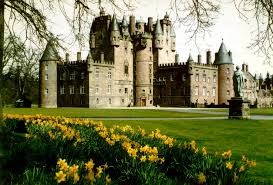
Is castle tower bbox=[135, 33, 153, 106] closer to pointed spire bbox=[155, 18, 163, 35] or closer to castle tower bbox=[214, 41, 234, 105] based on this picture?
pointed spire bbox=[155, 18, 163, 35]

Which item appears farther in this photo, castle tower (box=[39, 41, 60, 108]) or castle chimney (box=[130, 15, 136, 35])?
castle chimney (box=[130, 15, 136, 35])

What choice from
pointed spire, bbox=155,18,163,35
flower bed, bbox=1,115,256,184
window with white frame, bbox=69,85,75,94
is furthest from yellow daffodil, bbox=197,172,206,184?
pointed spire, bbox=155,18,163,35

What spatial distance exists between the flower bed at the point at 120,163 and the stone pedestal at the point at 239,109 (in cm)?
2106

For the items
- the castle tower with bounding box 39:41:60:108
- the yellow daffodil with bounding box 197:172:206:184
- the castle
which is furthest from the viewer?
the castle tower with bounding box 39:41:60:108

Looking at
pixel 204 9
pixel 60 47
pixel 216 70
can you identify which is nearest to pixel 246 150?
pixel 204 9

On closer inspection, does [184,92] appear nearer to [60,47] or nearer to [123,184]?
[60,47]

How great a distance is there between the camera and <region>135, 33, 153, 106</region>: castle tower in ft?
264

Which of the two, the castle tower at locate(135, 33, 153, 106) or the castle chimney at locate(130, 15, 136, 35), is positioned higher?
the castle chimney at locate(130, 15, 136, 35)

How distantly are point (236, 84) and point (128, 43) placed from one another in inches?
2037

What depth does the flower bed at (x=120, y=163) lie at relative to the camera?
5863 millimetres

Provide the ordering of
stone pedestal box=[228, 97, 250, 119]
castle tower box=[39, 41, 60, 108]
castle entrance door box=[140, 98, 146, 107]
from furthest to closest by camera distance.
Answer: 1. castle entrance door box=[140, 98, 146, 107]
2. castle tower box=[39, 41, 60, 108]
3. stone pedestal box=[228, 97, 250, 119]

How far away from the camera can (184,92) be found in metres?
80.5

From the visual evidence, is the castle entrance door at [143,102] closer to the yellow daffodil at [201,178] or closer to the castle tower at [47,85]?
the castle tower at [47,85]

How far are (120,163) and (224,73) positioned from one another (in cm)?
7891
